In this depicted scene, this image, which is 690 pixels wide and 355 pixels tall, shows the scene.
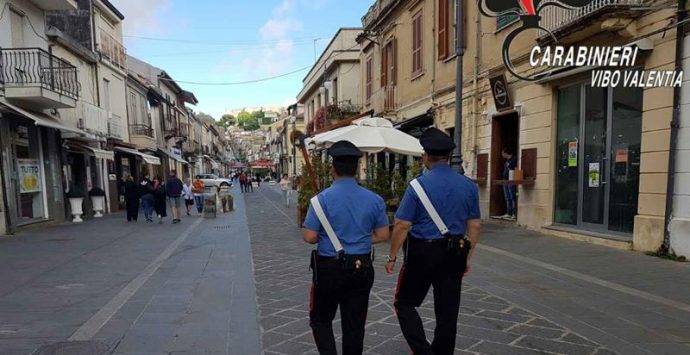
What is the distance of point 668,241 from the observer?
707 centimetres

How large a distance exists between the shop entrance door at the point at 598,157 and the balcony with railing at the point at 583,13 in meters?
1.35

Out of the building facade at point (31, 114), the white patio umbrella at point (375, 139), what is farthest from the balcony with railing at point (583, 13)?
the building facade at point (31, 114)

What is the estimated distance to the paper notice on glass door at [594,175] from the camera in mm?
8836

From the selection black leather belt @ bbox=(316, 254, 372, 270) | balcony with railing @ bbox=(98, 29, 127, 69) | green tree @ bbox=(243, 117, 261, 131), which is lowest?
black leather belt @ bbox=(316, 254, 372, 270)

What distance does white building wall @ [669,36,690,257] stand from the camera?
6.88m

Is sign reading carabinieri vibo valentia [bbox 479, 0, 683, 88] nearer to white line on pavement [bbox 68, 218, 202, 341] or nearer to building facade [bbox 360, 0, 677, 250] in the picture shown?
building facade [bbox 360, 0, 677, 250]

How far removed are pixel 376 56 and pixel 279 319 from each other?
18.2m

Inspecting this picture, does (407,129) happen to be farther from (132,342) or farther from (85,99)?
(132,342)

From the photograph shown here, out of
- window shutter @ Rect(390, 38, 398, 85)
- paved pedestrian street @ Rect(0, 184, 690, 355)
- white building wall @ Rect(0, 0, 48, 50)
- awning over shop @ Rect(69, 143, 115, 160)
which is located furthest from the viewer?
window shutter @ Rect(390, 38, 398, 85)

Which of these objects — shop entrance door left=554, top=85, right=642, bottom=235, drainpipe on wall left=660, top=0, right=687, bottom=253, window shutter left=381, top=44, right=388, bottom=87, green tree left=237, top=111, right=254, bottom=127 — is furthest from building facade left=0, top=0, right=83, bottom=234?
green tree left=237, top=111, right=254, bottom=127

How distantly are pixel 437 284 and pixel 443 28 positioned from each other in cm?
1246

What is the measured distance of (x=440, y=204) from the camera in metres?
3.16

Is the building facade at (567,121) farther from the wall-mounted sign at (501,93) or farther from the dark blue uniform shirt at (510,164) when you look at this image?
the dark blue uniform shirt at (510,164)

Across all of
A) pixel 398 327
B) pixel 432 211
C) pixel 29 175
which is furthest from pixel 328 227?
pixel 29 175
